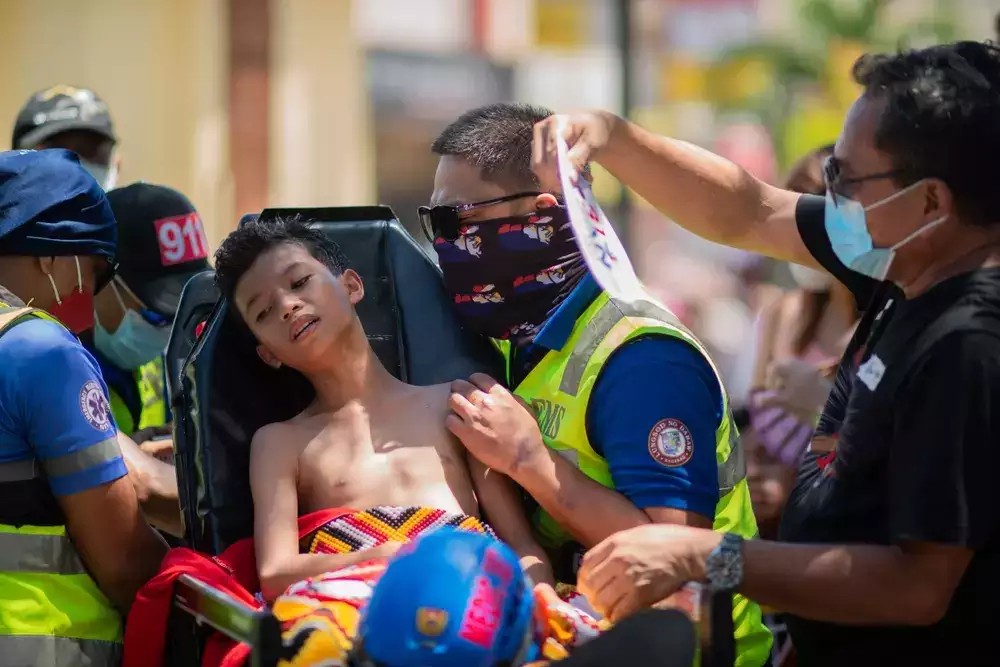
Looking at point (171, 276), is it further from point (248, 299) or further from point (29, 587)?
point (29, 587)

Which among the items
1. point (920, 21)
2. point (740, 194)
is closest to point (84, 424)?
point (740, 194)

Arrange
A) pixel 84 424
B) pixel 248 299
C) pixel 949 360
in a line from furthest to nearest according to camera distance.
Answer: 1. pixel 248 299
2. pixel 84 424
3. pixel 949 360

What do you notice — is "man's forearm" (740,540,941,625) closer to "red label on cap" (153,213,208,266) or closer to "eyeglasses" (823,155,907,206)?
"eyeglasses" (823,155,907,206)

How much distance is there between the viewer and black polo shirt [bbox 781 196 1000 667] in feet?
8.23

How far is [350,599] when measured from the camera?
301cm

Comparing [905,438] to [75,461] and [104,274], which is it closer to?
[75,461]

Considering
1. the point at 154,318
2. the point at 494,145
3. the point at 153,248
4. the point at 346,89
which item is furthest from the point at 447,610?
the point at 346,89

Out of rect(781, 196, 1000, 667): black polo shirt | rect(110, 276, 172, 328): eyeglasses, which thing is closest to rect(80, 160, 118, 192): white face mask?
rect(110, 276, 172, 328): eyeglasses

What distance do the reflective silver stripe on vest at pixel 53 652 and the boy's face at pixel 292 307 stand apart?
833 mm

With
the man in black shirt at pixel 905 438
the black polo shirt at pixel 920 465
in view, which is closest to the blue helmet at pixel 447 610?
the man in black shirt at pixel 905 438

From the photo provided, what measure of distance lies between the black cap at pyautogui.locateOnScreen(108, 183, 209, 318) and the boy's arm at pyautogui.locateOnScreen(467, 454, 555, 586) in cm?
141

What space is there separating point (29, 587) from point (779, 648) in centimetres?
275

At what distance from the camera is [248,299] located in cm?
358

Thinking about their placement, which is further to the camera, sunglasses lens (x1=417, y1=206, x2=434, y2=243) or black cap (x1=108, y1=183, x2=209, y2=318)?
black cap (x1=108, y1=183, x2=209, y2=318)
